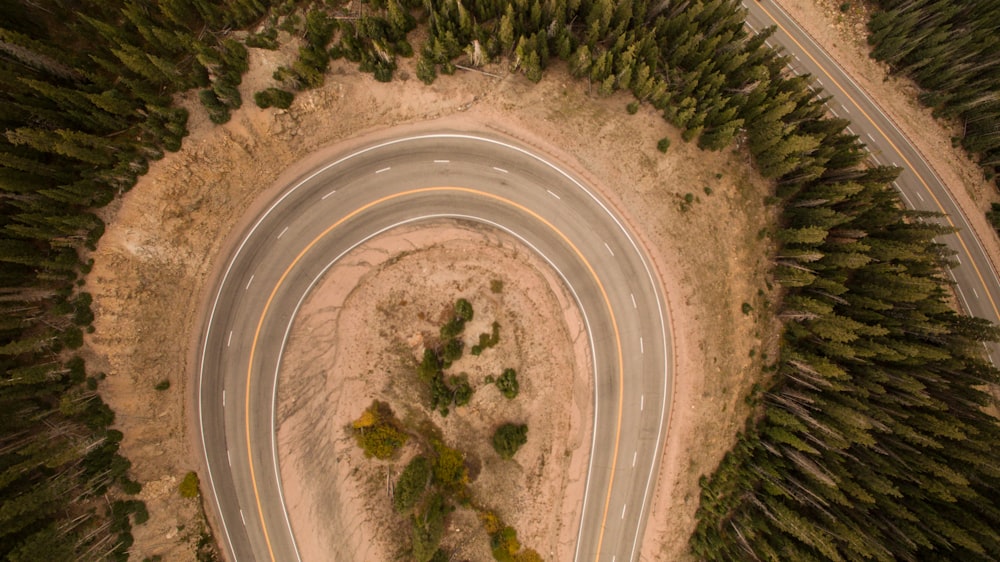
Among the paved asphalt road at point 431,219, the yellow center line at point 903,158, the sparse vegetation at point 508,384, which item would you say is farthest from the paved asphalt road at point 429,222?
the yellow center line at point 903,158

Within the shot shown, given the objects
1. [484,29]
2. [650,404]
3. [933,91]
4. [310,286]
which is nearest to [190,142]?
[310,286]

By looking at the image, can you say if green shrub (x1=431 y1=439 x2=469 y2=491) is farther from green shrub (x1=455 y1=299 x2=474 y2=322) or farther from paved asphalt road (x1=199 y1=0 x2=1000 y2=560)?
paved asphalt road (x1=199 y1=0 x2=1000 y2=560)

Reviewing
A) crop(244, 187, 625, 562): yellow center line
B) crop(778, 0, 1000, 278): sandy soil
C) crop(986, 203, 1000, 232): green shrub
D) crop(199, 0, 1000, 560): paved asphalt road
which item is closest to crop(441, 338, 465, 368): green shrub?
crop(199, 0, 1000, 560): paved asphalt road

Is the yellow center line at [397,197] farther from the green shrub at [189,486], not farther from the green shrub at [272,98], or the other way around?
the green shrub at [272,98]

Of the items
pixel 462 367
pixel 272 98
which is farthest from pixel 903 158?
pixel 272 98

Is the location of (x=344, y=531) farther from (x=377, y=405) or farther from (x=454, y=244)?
(x=454, y=244)

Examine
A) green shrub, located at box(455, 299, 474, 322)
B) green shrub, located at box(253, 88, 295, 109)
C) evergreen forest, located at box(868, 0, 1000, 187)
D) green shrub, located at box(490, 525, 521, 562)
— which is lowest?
green shrub, located at box(490, 525, 521, 562)
